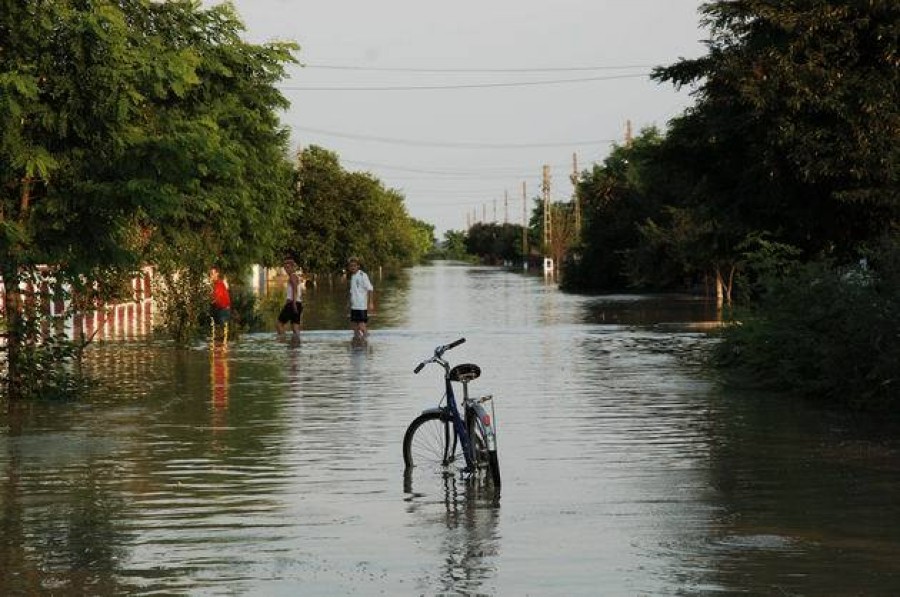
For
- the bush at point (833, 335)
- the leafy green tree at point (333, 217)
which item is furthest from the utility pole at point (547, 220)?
the bush at point (833, 335)

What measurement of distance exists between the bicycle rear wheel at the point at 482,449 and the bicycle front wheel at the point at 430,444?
1.35 feet

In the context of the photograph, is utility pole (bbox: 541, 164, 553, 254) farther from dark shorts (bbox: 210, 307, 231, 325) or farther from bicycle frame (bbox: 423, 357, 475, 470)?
bicycle frame (bbox: 423, 357, 475, 470)

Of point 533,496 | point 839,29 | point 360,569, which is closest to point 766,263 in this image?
point 839,29

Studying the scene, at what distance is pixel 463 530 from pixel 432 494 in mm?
1748

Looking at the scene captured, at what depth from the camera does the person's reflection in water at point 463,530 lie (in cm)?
894

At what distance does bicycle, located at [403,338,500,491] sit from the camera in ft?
41.2

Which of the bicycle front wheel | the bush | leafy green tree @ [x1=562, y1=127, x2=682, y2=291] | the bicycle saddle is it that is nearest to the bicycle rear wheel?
the bicycle saddle

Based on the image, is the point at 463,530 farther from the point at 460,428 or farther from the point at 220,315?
the point at 220,315

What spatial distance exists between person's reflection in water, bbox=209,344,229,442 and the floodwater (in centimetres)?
8

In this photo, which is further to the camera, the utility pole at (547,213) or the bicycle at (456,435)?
the utility pole at (547,213)

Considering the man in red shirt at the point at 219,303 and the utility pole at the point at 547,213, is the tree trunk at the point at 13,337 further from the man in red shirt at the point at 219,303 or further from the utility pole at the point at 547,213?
the utility pole at the point at 547,213

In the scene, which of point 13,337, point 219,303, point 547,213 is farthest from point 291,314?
point 547,213

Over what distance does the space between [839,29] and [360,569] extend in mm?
18910

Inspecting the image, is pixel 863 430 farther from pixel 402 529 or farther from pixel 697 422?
pixel 402 529
